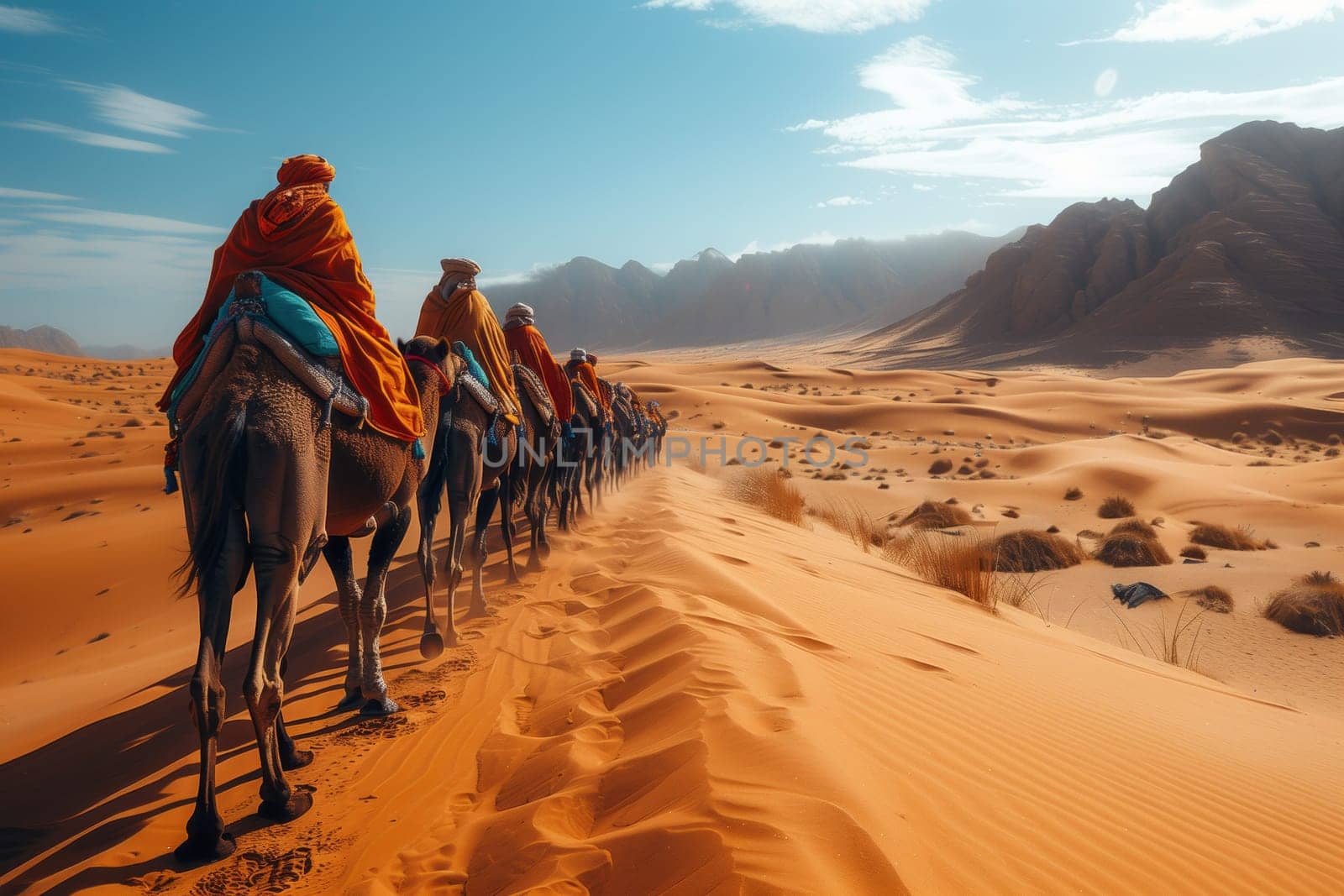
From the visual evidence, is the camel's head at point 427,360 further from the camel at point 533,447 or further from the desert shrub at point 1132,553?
the desert shrub at point 1132,553

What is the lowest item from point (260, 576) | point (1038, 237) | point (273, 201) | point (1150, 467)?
point (1150, 467)

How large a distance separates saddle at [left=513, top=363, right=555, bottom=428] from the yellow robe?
95 centimetres

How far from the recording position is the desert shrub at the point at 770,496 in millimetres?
15445

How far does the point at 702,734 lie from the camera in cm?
361

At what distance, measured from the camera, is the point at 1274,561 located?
471 inches

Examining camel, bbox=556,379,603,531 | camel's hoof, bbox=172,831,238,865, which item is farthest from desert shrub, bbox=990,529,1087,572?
camel's hoof, bbox=172,831,238,865

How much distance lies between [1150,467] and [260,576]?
23380mm

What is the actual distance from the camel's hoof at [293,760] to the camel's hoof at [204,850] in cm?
76

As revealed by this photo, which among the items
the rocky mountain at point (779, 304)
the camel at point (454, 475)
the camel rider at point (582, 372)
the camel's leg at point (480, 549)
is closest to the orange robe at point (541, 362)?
the camel's leg at point (480, 549)

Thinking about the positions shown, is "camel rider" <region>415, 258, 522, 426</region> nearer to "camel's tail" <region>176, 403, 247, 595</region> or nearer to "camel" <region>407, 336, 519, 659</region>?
"camel" <region>407, 336, 519, 659</region>

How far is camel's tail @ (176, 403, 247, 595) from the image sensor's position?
3.21 meters

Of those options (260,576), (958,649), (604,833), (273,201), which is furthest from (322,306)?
(958,649)

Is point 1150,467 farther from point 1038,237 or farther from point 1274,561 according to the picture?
point 1038,237

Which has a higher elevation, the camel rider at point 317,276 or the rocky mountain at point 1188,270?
the rocky mountain at point 1188,270
